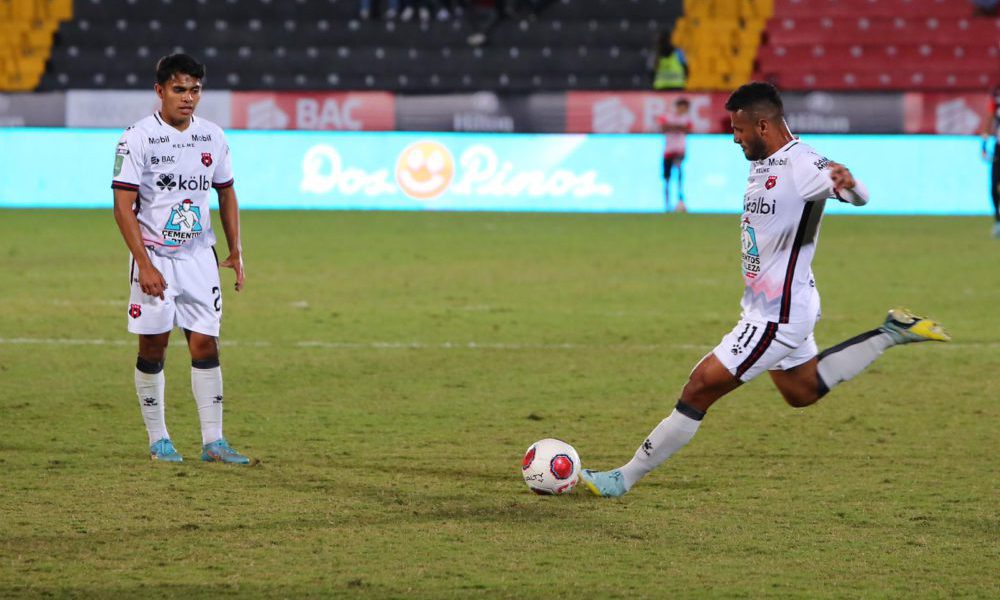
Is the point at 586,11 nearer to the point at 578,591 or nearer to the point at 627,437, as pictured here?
the point at 627,437

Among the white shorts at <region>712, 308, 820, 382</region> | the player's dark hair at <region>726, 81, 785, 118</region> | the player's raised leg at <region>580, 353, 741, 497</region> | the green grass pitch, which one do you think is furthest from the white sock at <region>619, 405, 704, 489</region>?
the player's dark hair at <region>726, 81, 785, 118</region>

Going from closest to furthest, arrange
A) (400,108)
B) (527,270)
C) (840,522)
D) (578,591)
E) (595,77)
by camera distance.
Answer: (578,591) < (840,522) < (527,270) < (400,108) < (595,77)

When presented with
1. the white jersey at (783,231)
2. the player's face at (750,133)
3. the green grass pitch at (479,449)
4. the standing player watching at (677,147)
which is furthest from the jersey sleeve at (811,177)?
the standing player watching at (677,147)

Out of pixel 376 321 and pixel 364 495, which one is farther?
pixel 376 321

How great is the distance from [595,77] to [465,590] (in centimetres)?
2321

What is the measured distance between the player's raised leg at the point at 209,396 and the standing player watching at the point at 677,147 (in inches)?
625

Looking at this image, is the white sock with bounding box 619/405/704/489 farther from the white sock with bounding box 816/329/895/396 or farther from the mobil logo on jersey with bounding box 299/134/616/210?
the mobil logo on jersey with bounding box 299/134/616/210

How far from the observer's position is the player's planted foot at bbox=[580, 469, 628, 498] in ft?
19.2

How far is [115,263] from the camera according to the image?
49.1 ft

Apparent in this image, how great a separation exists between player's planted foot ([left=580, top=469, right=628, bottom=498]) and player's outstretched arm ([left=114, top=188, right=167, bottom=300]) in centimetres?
191

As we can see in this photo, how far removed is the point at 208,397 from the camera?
6.43 meters

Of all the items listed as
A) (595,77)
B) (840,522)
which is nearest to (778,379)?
(840,522)

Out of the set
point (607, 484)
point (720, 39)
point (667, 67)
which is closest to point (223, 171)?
point (607, 484)

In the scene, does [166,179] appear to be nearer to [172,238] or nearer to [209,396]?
[172,238]
